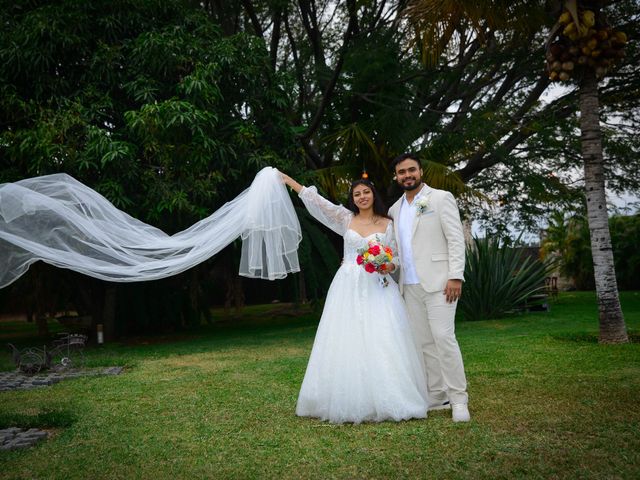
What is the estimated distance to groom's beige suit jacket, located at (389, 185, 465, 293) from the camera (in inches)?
221

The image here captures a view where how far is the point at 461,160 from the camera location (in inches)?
697

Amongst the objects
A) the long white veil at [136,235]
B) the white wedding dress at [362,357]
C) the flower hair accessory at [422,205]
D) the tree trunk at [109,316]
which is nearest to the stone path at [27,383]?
the long white veil at [136,235]

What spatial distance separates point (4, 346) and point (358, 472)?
13.2 meters

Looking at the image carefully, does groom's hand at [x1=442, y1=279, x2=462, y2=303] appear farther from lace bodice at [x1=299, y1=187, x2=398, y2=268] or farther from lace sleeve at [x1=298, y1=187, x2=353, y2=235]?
lace sleeve at [x1=298, y1=187, x2=353, y2=235]

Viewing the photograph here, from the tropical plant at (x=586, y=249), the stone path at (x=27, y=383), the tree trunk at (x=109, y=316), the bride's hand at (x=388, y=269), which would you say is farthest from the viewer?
the tropical plant at (x=586, y=249)

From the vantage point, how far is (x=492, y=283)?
14.9 meters

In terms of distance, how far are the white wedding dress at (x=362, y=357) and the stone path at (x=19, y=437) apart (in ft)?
7.06

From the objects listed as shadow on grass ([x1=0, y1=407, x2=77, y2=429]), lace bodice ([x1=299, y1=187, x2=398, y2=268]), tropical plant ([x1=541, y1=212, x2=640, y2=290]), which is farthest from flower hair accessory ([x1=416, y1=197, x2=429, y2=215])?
tropical plant ([x1=541, y1=212, x2=640, y2=290])

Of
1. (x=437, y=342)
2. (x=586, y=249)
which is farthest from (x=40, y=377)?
(x=586, y=249)

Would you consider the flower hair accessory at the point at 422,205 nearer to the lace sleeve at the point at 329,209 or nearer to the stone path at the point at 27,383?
the lace sleeve at the point at 329,209

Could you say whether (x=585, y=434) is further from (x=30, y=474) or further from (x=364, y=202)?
(x=30, y=474)

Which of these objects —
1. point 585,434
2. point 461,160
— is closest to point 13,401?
point 585,434

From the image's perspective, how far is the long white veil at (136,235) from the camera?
6.03 m

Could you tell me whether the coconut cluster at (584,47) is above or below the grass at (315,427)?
above
